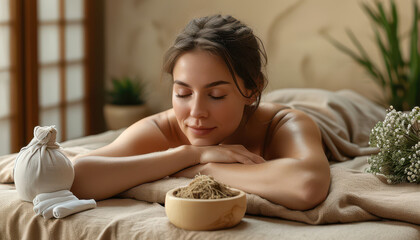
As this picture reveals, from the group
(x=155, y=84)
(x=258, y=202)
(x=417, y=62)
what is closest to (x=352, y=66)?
(x=417, y=62)

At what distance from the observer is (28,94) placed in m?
3.98

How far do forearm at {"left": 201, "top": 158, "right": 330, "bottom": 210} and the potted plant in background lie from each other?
288 cm

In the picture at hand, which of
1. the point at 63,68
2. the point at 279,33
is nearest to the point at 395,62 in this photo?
the point at 279,33

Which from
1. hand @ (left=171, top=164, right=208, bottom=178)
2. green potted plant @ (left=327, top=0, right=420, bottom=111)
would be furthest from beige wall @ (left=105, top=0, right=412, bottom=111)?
hand @ (left=171, top=164, right=208, bottom=178)

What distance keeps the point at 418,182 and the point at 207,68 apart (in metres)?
0.69

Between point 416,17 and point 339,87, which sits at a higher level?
point 416,17

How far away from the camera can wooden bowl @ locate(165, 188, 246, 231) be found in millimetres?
1240

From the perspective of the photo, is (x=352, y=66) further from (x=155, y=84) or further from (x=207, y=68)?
(x=207, y=68)

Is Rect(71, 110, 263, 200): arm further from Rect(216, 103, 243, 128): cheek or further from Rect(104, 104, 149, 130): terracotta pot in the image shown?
Rect(104, 104, 149, 130): terracotta pot

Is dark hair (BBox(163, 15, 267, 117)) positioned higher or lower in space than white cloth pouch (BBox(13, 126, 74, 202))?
higher

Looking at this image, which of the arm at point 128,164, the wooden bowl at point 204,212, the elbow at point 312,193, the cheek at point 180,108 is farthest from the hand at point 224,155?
the wooden bowl at point 204,212

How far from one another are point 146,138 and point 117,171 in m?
0.36

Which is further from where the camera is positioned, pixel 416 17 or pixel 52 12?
pixel 52 12

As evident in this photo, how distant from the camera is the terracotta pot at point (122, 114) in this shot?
4418 mm
